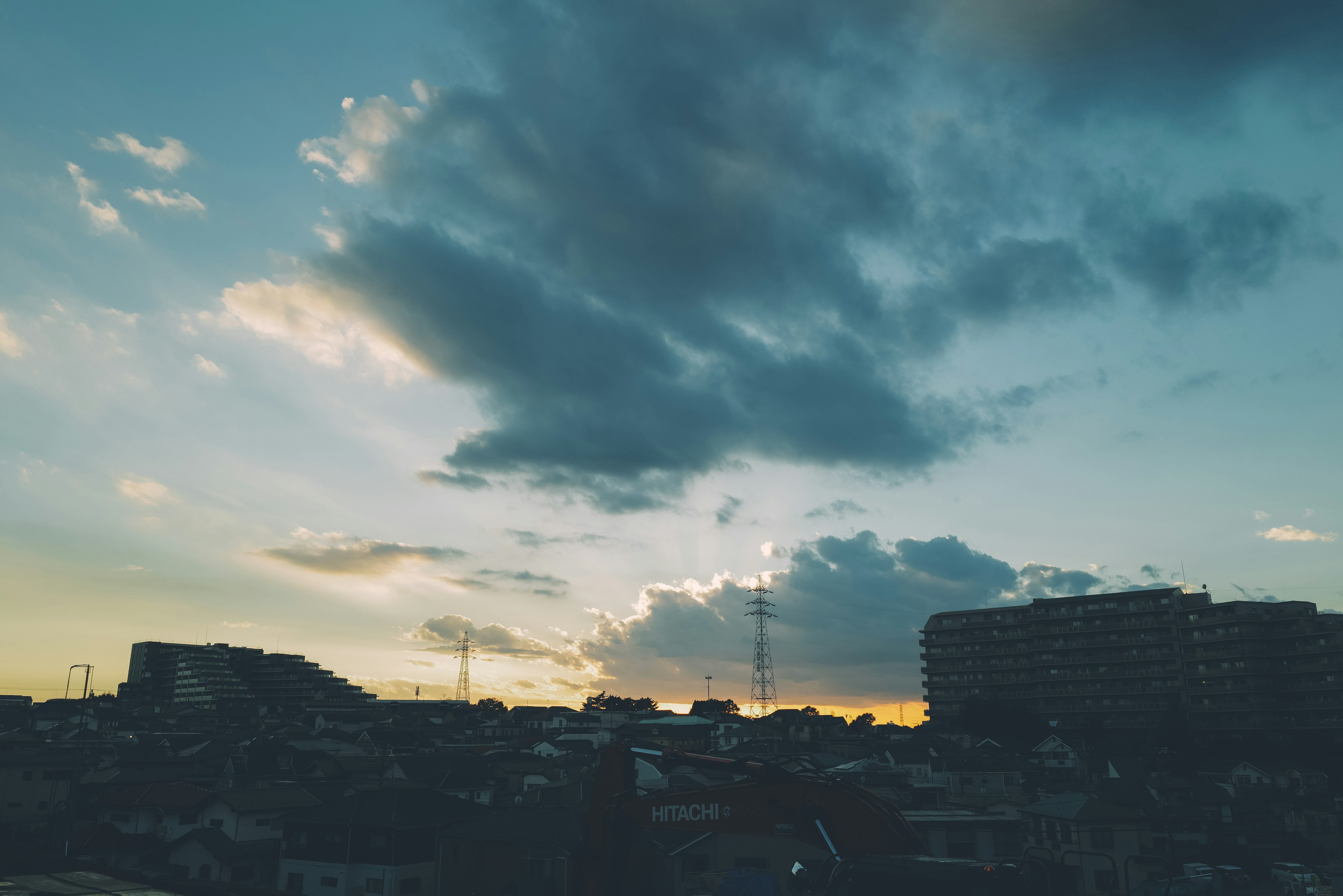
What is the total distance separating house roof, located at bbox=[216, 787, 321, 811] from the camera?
4866 cm

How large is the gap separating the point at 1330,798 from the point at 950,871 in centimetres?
7622

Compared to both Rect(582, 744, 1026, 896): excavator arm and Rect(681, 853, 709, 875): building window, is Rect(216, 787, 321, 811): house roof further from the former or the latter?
Rect(582, 744, 1026, 896): excavator arm

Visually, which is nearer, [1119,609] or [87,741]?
[87,741]

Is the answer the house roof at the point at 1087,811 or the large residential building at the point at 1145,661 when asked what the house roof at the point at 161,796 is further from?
the large residential building at the point at 1145,661

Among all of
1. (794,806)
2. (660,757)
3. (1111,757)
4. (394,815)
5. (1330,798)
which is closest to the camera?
(794,806)

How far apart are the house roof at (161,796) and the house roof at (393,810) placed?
32.2ft

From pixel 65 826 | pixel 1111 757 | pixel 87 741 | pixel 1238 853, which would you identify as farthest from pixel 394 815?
pixel 1111 757

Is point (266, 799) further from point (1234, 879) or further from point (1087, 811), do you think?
point (1234, 879)

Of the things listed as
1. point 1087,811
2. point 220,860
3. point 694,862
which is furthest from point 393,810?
point 1087,811

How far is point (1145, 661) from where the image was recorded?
366ft

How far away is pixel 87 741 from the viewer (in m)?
83.6

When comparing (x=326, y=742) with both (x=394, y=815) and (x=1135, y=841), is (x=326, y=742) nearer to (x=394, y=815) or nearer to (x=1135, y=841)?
(x=394, y=815)

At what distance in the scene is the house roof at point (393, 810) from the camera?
42.1 metres

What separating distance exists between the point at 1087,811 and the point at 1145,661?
8064 centimetres
